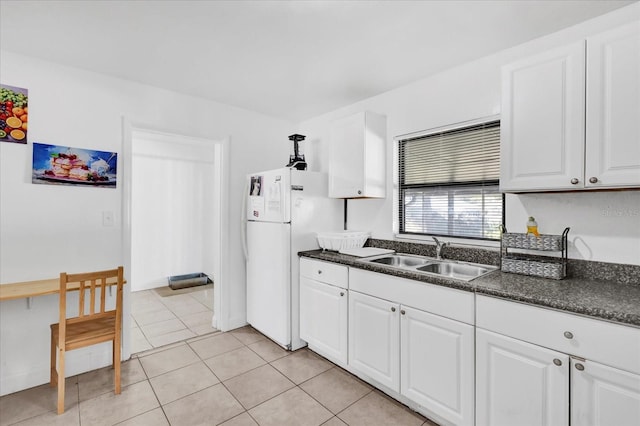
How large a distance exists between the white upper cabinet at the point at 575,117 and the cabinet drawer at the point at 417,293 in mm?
748

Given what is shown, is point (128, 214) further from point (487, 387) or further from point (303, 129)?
point (487, 387)

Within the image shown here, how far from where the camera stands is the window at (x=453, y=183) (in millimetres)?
2309

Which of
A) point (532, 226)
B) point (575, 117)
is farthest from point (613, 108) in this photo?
point (532, 226)

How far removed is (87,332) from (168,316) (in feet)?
5.42

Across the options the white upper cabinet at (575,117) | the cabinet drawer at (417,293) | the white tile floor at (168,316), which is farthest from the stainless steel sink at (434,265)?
the white tile floor at (168,316)

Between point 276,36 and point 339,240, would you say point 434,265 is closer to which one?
point 339,240

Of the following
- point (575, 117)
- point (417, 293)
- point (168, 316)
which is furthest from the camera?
point (168, 316)

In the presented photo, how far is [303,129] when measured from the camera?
13.1 feet

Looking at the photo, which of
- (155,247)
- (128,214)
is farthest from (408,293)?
(155,247)

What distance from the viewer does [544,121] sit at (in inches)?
68.5

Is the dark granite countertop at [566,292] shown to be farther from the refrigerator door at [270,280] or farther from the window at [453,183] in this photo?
the refrigerator door at [270,280]

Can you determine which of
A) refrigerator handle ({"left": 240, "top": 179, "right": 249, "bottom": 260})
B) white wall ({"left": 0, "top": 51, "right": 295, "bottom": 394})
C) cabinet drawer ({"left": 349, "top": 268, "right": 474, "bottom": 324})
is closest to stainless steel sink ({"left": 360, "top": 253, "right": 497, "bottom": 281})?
cabinet drawer ({"left": 349, "top": 268, "right": 474, "bottom": 324})

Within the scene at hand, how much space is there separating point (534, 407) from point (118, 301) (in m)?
2.61

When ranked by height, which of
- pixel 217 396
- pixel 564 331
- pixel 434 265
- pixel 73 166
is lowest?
pixel 217 396
